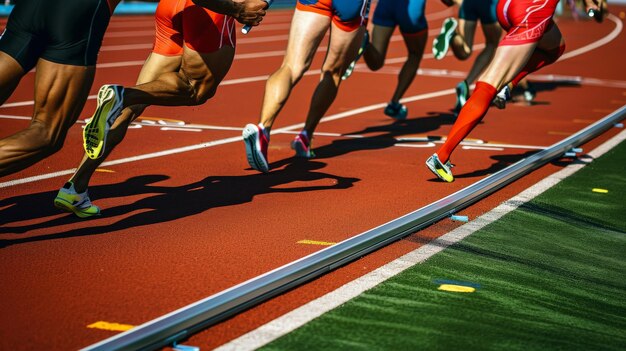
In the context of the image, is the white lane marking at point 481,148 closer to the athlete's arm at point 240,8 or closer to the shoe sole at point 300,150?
the shoe sole at point 300,150

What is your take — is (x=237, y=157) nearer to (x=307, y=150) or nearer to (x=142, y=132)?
(x=307, y=150)

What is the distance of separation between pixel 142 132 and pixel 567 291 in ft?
19.4

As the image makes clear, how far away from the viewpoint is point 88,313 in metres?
4.46

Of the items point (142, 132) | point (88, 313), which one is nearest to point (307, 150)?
point (142, 132)

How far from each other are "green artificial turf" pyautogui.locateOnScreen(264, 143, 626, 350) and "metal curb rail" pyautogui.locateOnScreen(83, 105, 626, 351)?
329 millimetres

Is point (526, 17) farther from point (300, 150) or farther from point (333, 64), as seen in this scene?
point (300, 150)

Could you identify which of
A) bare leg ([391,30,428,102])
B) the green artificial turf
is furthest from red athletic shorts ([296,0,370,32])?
bare leg ([391,30,428,102])

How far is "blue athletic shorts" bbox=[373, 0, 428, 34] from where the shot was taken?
1148 cm

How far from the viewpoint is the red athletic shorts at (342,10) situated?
840 cm

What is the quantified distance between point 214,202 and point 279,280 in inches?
94.1

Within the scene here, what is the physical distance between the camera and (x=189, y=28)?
6730 mm

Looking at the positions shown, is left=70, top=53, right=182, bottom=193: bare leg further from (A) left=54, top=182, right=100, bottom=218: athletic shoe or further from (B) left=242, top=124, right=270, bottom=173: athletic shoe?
(B) left=242, top=124, right=270, bottom=173: athletic shoe

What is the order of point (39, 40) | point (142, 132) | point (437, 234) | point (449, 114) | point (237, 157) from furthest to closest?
point (449, 114) → point (142, 132) → point (237, 157) → point (437, 234) → point (39, 40)

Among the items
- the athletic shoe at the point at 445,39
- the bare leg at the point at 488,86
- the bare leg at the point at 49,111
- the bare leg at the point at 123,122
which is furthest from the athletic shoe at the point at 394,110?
the bare leg at the point at 49,111
